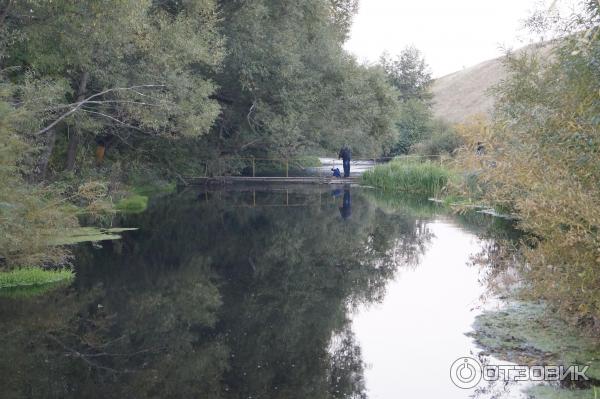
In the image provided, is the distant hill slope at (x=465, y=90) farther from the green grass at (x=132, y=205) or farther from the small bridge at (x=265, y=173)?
the green grass at (x=132, y=205)

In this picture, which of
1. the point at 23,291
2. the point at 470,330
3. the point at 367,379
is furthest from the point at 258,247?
the point at 367,379

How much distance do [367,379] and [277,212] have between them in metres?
17.5

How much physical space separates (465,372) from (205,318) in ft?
12.7

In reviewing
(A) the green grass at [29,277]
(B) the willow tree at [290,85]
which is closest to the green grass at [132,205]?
(B) the willow tree at [290,85]

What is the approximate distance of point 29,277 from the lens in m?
11.1

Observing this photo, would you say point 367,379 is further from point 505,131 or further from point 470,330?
point 505,131

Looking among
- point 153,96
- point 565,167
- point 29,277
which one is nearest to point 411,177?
point 153,96

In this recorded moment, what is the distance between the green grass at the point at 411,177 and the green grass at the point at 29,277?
19.4 m

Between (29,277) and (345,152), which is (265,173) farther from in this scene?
(29,277)

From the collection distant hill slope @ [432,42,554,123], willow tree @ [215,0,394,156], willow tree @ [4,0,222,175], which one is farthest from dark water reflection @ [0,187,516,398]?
distant hill slope @ [432,42,554,123]

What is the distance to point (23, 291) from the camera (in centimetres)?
1052

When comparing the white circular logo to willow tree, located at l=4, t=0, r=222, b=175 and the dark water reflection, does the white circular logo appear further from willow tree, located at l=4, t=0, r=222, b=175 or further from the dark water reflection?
willow tree, located at l=4, t=0, r=222, b=175

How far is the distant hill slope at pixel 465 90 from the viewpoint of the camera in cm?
7975

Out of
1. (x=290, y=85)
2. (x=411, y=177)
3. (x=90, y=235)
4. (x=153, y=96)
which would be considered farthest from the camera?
(x=290, y=85)
